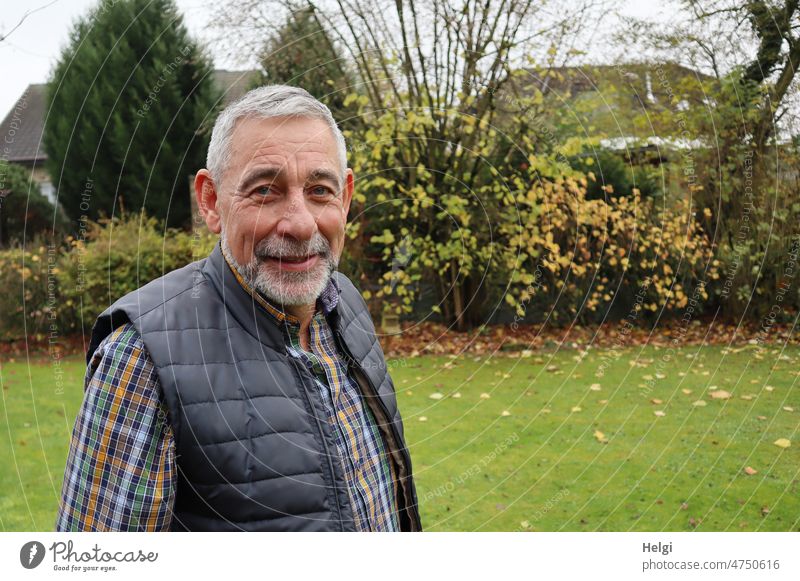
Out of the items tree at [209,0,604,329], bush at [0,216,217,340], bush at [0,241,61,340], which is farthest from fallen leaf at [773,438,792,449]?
bush at [0,241,61,340]

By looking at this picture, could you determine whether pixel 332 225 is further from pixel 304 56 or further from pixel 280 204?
pixel 304 56

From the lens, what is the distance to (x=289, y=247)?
1247mm

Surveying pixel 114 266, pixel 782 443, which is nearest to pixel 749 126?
pixel 782 443

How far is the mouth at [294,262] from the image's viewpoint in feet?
4.04

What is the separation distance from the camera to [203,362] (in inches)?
43.7

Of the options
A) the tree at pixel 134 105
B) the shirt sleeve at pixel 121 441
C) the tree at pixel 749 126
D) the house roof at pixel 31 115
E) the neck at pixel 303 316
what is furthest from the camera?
the tree at pixel 134 105

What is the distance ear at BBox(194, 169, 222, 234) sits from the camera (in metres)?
1.25

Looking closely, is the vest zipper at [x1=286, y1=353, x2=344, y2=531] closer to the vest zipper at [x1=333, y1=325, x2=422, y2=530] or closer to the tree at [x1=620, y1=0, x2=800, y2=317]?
the vest zipper at [x1=333, y1=325, x2=422, y2=530]

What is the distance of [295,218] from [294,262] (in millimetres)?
88

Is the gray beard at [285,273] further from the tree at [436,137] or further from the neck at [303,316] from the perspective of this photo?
the tree at [436,137]

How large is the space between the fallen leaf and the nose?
7.76ft

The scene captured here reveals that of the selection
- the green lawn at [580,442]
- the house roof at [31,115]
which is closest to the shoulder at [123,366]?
the house roof at [31,115]
